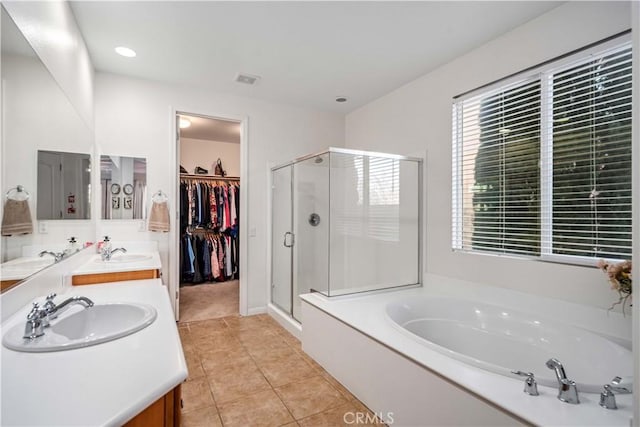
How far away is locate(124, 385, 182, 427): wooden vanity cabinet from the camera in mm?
831

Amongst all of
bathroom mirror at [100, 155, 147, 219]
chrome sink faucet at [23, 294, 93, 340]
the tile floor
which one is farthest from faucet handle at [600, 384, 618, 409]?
bathroom mirror at [100, 155, 147, 219]

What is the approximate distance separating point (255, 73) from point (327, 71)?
71cm

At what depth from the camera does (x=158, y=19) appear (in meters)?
2.24

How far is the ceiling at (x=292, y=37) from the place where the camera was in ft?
6.95

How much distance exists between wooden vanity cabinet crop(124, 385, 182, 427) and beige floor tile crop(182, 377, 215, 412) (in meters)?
1.16

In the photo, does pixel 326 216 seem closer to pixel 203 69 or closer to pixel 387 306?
pixel 387 306

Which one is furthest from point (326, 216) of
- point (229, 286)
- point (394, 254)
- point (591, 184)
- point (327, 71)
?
point (229, 286)

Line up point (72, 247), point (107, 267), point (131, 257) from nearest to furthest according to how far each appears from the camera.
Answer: point (72, 247) < point (107, 267) < point (131, 257)

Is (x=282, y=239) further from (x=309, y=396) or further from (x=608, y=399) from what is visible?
(x=608, y=399)

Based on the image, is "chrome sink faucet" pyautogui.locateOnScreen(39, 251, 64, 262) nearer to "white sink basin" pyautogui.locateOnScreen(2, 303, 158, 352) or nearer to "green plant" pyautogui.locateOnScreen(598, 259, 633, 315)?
"white sink basin" pyautogui.locateOnScreen(2, 303, 158, 352)
